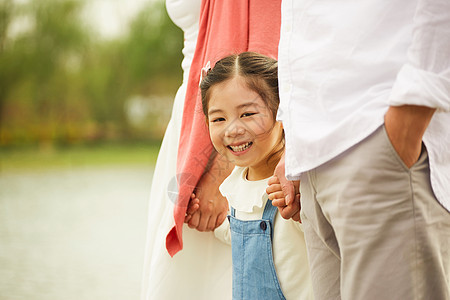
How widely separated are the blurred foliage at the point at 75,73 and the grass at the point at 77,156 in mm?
191

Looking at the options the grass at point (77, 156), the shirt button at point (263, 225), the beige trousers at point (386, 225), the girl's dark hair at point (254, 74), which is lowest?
the beige trousers at point (386, 225)

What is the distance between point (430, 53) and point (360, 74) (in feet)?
0.38

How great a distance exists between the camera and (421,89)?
766mm

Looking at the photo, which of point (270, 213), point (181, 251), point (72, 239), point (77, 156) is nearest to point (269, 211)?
point (270, 213)

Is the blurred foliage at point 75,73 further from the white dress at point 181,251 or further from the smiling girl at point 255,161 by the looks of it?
the smiling girl at point 255,161

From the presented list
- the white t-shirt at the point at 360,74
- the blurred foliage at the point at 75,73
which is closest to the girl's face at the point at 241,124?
the white t-shirt at the point at 360,74

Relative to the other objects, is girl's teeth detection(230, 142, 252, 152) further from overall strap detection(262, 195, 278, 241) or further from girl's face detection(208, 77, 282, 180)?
overall strap detection(262, 195, 278, 241)

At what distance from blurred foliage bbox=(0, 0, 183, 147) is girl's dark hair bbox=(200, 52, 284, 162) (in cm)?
904

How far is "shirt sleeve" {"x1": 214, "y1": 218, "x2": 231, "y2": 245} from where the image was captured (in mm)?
1431

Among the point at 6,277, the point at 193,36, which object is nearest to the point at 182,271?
the point at 193,36

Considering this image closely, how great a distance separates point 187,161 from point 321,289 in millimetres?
517

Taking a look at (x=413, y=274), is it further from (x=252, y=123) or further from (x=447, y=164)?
(x=252, y=123)

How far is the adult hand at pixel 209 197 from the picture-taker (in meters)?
1.39

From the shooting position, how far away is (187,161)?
1339 mm
